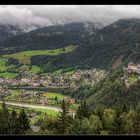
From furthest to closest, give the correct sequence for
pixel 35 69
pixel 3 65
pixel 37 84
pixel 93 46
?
1. pixel 93 46
2. pixel 35 69
3. pixel 3 65
4. pixel 37 84

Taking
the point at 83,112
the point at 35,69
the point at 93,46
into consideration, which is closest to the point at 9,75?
the point at 35,69

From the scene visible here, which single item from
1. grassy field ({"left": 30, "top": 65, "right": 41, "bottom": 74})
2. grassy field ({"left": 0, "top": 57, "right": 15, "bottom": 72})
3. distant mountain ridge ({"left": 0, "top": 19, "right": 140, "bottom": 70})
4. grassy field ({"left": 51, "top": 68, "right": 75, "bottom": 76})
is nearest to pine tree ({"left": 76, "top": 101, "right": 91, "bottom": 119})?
grassy field ({"left": 0, "top": 57, "right": 15, "bottom": 72})

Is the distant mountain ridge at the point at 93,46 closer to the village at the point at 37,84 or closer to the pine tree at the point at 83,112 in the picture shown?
the village at the point at 37,84

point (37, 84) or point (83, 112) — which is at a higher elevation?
point (37, 84)

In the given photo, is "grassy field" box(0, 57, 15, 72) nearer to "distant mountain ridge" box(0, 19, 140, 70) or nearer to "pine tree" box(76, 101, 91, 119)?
"distant mountain ridge" box(0, 19, 140, 70)

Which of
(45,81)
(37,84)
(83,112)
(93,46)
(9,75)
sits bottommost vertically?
(83,112)

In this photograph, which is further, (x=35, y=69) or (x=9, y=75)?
(x=35, y=69)

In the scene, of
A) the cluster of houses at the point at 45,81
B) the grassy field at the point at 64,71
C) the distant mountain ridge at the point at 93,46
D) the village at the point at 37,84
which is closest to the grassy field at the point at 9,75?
the village at the point at 37,84

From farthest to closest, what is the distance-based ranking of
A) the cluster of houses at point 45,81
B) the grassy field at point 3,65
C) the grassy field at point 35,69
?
the grassy field at point 35,69 → the grassy field at point 3,65 → the cluster of houses at point 45,81

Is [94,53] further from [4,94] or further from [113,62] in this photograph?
[4,94]

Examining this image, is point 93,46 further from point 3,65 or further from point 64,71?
point 3,65
